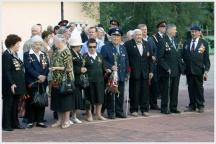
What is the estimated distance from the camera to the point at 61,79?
37.0ft

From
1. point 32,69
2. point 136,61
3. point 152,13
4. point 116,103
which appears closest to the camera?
point 32,69

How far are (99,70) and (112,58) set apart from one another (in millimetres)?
521

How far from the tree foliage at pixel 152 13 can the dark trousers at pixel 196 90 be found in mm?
15728

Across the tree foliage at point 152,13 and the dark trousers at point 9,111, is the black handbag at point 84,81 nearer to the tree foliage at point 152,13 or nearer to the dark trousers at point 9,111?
the dark trousers at point 9,111

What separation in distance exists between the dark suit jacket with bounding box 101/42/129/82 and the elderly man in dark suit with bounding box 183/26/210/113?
1683 millimetres

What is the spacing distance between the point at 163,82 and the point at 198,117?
1239 millimetres

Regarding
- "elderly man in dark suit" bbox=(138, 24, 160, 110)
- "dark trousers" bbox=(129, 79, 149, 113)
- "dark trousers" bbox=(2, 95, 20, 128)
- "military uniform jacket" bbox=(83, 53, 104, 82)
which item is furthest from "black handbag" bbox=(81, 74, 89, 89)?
"elderly man in dark suit" bbox=(138, 24, 160, 110)

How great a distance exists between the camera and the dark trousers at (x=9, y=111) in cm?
A: 1109

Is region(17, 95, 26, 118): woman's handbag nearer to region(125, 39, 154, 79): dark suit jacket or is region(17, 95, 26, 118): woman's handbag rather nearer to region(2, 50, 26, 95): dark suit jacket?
region(2, 50, 26, 95): dark suit jacket

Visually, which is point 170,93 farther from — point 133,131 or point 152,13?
point 152,13

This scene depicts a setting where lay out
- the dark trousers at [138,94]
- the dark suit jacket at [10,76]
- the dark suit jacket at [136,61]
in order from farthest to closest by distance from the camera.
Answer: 1. the dark trousers at [138,94]
2. the dark suit jacket at [136,61]
3. the dark suit jacket at [10,76]

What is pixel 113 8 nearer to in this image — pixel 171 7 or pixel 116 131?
pixel 171 7

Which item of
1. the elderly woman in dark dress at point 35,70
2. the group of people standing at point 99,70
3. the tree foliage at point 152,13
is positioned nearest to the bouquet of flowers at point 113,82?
the group of people standing at point 99,70

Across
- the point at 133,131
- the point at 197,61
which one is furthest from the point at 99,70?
the point at 197,61
